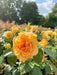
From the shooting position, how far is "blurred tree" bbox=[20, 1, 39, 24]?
18920 mm

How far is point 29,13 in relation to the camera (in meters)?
19.6

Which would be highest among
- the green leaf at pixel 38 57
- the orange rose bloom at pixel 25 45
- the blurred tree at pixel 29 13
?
the orange rose bloom at pixel 25 45

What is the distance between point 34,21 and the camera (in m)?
19.1

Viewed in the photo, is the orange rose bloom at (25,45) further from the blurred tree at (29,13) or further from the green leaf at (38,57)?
the blurred tree at (29,13)

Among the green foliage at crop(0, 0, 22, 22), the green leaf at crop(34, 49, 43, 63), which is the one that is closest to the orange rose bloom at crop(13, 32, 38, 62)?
the green leaf at crop(34, 49, 43, 63)

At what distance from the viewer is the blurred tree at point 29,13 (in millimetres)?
18920

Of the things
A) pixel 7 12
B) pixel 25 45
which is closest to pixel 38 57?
pixel 25 45

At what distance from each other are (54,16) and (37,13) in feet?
14.0

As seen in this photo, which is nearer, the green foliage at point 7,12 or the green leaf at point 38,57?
the green leaf at point 38,57

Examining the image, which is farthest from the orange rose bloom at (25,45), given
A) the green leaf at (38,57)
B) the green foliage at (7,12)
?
the green foliage at (7,12)

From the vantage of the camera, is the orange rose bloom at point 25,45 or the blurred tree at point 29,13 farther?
the blurred tree at point 29,13

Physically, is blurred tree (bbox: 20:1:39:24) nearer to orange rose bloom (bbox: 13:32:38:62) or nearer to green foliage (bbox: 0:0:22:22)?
green foliage (bbox: 0:0:22:22)

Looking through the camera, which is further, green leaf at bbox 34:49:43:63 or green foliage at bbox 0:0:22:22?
green foliage at bbox 0:0:22:22

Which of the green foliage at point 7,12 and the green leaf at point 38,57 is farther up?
the green leaf at point 38,57
